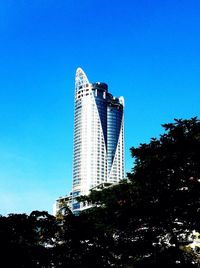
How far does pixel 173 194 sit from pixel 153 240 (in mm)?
2886

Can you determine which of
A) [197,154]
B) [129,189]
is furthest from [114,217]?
[197,154]

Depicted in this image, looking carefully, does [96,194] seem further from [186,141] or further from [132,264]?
[186,141]

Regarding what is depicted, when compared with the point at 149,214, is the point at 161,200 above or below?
above

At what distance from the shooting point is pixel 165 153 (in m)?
19.9

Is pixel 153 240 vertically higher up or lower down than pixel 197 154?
lower down

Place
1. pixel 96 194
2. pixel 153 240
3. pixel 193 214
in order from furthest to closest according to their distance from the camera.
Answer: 1. pixel 96 194
2. pixel 153 240
3. pixel 193 214

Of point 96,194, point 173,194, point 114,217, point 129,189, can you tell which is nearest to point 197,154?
point 173,194

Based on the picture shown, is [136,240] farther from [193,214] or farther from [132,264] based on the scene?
[193,214]

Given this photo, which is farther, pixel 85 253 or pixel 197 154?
pixel 85 253

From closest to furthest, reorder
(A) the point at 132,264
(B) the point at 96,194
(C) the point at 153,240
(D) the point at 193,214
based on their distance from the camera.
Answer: (D) the point at 193,214 < (C) the point at 153,240 < (A) the point at 132,264 < (B) the point at 96,194

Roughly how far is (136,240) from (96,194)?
422cm

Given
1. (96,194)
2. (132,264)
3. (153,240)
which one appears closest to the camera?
(153,240)

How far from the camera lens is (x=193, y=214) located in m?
18.8

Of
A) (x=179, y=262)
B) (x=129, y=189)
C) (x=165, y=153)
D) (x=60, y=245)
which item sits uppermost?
(x=165, y=153)
